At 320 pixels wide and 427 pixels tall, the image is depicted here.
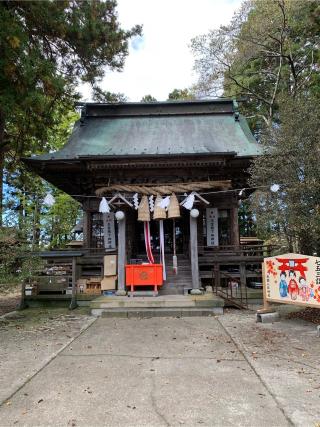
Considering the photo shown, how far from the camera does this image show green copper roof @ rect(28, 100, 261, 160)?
13.3 m

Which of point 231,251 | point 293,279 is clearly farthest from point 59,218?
point 293,279

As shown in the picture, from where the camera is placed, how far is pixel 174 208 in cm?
1106

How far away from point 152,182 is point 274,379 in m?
9.63

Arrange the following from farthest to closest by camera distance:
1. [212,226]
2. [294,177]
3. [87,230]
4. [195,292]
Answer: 1. [87,230]
2. [212,226]
3. [195,292]
4. [294,177]

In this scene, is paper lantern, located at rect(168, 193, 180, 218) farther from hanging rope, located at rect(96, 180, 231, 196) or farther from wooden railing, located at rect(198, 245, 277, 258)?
wooden railing, located at rect(198, 245, 277, 258)

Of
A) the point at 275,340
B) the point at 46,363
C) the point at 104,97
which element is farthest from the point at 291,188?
the point at 104,97

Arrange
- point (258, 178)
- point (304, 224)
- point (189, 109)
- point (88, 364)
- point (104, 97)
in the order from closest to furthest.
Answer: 1. point (88, 364)
2. point (304, 224)
3. point (258, 178)
4. point (104, 97)
5. point (189, 109)

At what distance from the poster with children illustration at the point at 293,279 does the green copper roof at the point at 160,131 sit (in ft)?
16.6

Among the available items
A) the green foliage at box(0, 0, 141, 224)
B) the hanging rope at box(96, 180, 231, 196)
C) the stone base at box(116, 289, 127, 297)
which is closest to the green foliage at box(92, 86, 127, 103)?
the green foliage at box(0, 0, 141, 224)

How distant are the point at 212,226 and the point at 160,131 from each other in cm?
505

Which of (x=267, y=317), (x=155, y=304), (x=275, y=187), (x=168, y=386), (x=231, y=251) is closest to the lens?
(x=168, y=386)

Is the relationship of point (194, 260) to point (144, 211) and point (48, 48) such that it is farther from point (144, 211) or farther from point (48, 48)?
point (48, 48)

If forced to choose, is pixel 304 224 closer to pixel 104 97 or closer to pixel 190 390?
pixel 190 390

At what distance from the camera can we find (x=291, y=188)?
8.20 meters
